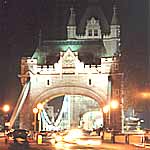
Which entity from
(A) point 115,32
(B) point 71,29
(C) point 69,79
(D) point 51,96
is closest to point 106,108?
(C) point 69,79

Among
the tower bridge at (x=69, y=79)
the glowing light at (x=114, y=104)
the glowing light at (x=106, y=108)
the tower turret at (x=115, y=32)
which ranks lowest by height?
the glowing light at (x=106, y=108)

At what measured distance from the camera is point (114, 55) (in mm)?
52844

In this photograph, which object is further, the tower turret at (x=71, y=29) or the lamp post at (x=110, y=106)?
the tower turret at (x=71, y=29)

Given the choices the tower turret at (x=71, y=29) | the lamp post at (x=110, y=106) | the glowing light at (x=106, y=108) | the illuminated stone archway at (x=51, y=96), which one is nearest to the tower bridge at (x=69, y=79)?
the illuminated stone archway at (x=51, y=96)

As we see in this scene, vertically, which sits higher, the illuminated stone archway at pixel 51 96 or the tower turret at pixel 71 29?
the tower turret at pixel 71 29

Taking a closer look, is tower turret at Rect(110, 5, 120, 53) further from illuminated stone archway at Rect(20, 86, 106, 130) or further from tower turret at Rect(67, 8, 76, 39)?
illuminated stone archway at Rect(20, 86, 106, 130)

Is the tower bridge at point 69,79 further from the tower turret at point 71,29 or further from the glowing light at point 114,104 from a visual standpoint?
the tower turret at point 71,29

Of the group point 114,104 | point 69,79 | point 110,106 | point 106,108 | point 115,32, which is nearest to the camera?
point 106,108

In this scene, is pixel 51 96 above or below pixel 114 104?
above

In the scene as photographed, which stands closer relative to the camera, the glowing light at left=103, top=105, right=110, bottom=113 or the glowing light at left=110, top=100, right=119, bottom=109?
the glowing light at left=103, top=105, right=110, bottom=113

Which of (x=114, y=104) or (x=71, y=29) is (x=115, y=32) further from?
(x=114, y=104)

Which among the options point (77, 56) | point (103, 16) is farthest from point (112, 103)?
point (103, 16)

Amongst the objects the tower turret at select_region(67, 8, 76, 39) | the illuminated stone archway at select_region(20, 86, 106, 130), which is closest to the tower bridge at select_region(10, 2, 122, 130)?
the illuminated stone archway at select_region(20, 86, 106, 130)

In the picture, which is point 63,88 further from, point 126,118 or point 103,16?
point 103,16
